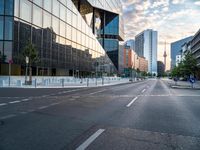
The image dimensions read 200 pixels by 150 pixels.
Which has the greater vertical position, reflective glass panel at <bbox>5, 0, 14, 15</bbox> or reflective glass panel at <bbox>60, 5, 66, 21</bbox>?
reflective glass panel at <bbox>60, 5, 66, 21</bbox>

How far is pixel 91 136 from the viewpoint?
6.28 m

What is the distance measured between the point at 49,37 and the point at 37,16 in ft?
15.1

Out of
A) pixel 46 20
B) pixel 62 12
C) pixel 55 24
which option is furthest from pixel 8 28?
pixel 62 12

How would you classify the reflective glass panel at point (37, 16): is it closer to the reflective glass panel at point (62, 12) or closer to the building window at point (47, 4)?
the building window at point (47, 4)

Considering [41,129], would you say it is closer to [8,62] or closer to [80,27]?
[8,62]

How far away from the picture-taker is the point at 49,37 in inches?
1667

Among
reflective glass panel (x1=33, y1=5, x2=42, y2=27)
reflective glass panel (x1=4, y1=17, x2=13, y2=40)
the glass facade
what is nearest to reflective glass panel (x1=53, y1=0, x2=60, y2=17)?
reflective glass panel (x1=33, y1=5, x2=42, y2=27)

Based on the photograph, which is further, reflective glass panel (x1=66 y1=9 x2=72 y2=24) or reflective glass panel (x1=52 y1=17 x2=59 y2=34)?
reflective glass panel (x1=66 y1=9 x2=72 y2=24)

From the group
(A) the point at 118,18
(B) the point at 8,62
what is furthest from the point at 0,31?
(A) the point at 118,18

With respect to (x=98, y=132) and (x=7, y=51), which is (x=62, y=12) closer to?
(x=7, y=51)

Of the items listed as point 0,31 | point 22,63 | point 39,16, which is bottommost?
point 22,63

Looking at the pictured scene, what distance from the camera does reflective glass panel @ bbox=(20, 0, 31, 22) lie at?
3475cm

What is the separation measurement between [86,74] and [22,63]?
29091mm

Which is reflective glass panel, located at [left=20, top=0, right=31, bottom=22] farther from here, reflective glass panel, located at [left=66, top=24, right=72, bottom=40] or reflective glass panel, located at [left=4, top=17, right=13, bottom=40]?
reflective glass panel, located at [left=66, top=24, right=72, bottom=40]
